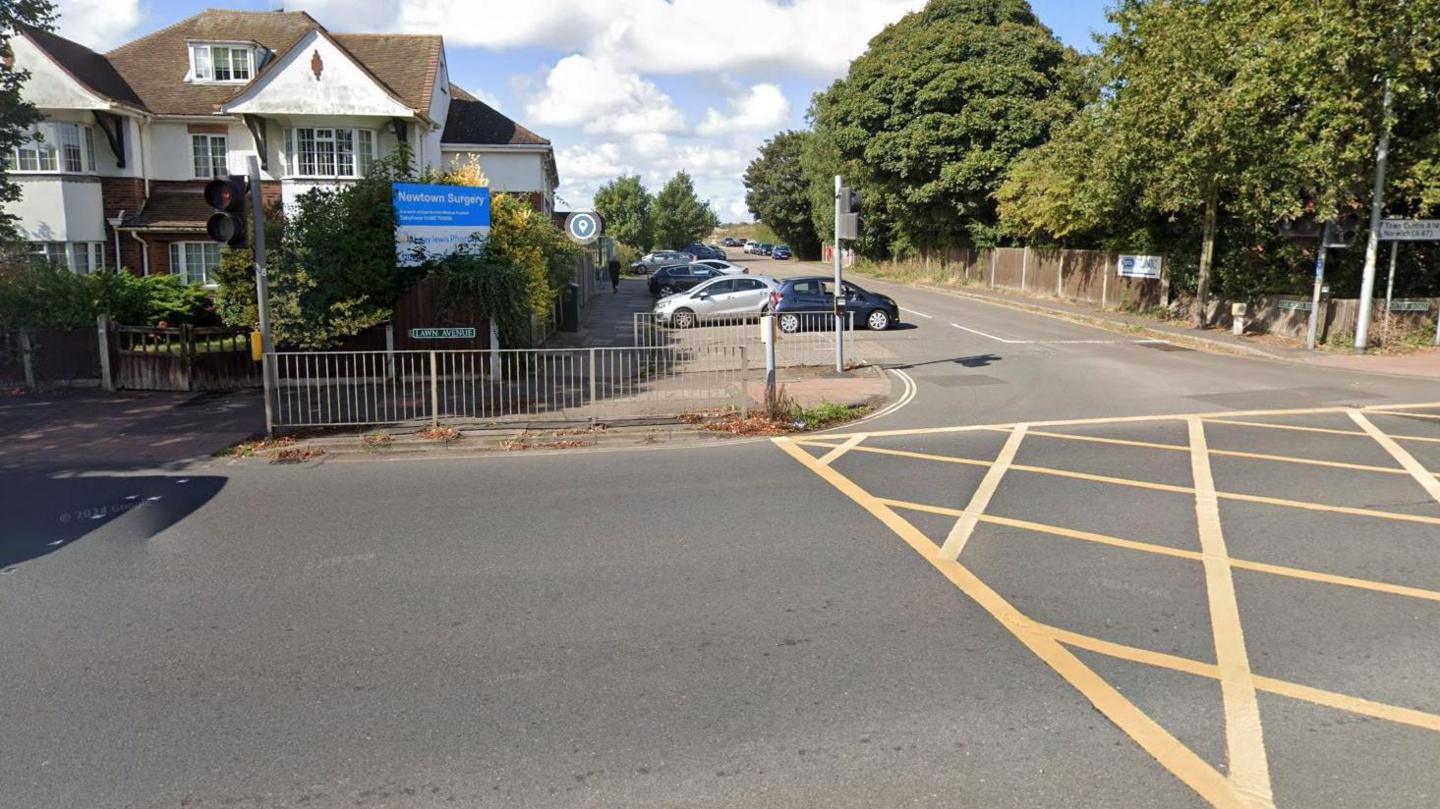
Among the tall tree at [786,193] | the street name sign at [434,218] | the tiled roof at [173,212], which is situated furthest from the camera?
the tall tree at [786,193]

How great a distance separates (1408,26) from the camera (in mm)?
17812

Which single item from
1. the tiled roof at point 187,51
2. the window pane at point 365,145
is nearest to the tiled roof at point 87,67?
the tiled roof at point 187,51

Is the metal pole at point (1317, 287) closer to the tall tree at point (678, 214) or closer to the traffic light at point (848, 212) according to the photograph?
the traffic light at point (848, 212)

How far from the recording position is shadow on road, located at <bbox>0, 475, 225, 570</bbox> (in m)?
7.80

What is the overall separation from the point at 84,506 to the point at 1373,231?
22337 mm

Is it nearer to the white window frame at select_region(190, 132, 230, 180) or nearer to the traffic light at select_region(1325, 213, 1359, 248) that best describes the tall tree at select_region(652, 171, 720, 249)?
the white window frame at select_region(190, 132, 230, 180)

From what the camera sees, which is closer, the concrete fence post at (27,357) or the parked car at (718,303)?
the concrete fence post at (27,357)

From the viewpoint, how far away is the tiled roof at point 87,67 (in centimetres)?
2633

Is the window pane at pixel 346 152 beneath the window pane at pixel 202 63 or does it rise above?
beneath

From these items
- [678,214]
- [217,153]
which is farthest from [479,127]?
[678,214]

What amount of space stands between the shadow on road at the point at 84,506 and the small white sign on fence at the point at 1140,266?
2571cm

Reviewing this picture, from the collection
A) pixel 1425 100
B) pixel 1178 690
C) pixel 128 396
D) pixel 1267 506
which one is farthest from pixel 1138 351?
pixel 128 396

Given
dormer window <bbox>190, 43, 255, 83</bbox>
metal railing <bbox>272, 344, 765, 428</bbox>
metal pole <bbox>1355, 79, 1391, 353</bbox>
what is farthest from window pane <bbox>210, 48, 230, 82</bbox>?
metal pole <bbox>1355, 79, 1391, 353</bbox>

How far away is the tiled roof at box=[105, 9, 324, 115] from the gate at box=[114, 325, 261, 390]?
14746mm
